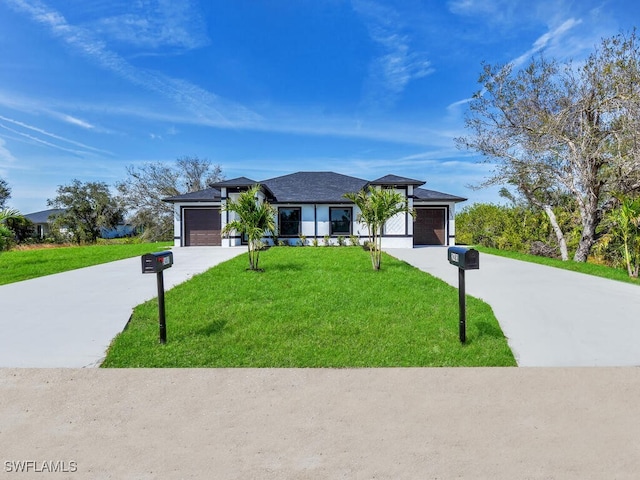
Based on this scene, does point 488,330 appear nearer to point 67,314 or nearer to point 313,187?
point 67,314

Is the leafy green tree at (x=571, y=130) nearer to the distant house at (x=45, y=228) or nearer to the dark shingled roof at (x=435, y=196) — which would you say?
the dark shingled roof at (x=435, y=196)

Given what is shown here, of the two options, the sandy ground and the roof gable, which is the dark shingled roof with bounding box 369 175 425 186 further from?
the sandy ground

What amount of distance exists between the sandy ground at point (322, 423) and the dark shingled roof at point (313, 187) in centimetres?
1650

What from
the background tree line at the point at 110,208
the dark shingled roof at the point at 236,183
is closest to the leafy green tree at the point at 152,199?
the background tree line at the point at 110,208

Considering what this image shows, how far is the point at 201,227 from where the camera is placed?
20094mm

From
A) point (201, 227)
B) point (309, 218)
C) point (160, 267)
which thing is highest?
point (309, 218)

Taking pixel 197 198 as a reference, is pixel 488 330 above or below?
below

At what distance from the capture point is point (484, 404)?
9.18ft

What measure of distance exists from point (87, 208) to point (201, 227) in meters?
16.9

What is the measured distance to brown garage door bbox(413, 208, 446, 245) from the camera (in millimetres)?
20250

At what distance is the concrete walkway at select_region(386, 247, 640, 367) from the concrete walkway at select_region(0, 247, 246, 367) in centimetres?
541

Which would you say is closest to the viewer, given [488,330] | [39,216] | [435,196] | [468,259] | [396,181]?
[468,259]

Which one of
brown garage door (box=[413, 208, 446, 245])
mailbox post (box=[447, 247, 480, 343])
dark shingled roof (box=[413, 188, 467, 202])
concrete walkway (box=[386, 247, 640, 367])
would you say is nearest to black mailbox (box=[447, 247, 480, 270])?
mailbox post (box=[447, 247, 480, 343])

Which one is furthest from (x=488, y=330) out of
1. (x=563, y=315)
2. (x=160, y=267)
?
(x=160, y=267)
